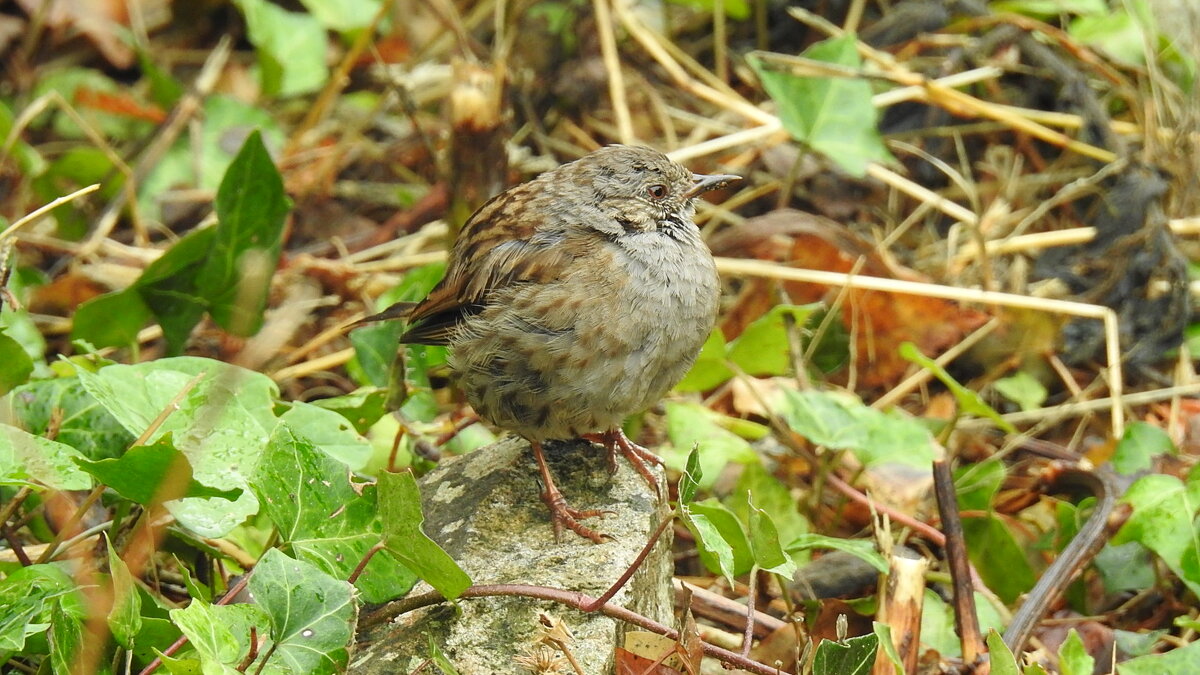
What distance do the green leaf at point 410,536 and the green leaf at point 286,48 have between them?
3740 mm

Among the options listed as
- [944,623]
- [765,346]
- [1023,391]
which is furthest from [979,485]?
[1023,391]

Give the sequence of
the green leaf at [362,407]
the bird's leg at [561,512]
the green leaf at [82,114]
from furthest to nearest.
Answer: the green leaf at [82,114]
the green leaf at [362,407]
the bird's leg at [561,512]

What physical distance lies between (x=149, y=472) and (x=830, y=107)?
A: 3176 millimetres

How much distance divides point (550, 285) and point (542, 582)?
0.76 meters

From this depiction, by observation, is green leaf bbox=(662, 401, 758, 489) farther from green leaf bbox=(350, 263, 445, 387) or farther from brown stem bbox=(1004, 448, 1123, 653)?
brown stem bbox=(1004, 448, 1123, 653)

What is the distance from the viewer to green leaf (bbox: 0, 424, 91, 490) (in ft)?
8.95

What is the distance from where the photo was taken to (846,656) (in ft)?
8.44

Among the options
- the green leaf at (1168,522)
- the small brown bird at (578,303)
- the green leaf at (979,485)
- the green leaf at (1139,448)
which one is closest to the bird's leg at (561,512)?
the small brown bird at (578,303)

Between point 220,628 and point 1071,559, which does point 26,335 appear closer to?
point 220,628

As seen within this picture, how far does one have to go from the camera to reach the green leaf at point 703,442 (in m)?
3.82

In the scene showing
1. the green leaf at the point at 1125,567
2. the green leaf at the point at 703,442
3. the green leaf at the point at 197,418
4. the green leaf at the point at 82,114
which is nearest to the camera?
the green leaf at the point at 197,418

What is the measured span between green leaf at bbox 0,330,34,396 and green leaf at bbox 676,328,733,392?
1.95 meters

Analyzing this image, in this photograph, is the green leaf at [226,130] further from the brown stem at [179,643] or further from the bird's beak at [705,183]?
the brown stem at [179,643]

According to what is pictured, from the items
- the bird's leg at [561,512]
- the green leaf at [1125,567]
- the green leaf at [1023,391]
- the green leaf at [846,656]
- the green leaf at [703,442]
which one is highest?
the green leaf at [846,656]
